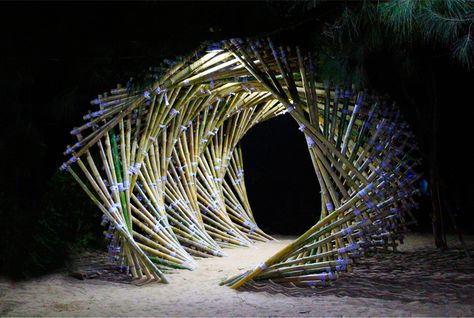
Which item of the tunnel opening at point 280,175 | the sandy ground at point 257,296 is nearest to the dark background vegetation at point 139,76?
the tunnel opening at point 280,175

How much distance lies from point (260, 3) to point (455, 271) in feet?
11.1

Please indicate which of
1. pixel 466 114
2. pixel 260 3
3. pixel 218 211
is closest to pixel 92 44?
pixel 260 3

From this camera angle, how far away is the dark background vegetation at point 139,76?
10.1ft

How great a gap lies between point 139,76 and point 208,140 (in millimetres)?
3647

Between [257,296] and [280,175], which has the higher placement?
[280,175]

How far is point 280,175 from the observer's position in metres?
11.0

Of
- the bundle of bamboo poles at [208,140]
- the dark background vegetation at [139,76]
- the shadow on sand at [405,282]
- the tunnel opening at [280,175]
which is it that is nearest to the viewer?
the dark background vegetation at [139,76]

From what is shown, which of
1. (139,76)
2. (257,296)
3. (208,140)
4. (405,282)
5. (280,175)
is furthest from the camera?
(280,175)

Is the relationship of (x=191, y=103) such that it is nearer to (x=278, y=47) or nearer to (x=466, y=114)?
(x=278, y=47)

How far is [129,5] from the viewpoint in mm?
3012

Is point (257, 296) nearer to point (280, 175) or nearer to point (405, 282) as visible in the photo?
point (405, 282)

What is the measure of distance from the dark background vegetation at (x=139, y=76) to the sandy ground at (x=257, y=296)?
0.98 m

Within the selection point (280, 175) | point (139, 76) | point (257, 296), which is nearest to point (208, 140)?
point (257, 296)

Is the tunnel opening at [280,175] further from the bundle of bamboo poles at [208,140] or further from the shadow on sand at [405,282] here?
the shadow on sand at [405,282]
